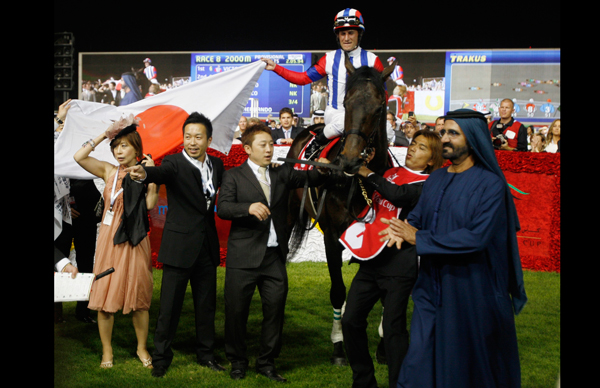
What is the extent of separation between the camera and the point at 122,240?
15.0 ft

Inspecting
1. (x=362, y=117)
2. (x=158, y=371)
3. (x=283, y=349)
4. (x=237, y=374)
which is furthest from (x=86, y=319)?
(x=362, y=117)

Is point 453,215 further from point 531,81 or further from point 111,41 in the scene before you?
point 111,41

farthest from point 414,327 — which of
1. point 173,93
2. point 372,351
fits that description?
point 173,93

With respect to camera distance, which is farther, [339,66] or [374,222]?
[339,66]

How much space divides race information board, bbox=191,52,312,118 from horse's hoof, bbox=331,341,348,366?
11168 mm

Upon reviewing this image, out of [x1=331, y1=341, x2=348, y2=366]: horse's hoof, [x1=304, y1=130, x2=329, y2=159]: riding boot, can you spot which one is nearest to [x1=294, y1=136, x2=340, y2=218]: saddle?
[x1=304, y1=130, x2=329, y2=159]: riding boot

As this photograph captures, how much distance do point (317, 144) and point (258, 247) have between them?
1.62m

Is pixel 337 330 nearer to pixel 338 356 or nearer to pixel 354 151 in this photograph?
pixel 338 356

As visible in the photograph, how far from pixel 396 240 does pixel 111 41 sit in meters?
15.5

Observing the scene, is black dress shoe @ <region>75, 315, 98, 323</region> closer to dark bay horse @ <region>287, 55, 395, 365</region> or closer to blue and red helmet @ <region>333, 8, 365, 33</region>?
dark bay horse @ <region>287, 55, 395, 365</region>

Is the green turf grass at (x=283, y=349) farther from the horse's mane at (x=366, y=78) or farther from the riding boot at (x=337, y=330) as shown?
the horse's mane at (x=366, y=78)

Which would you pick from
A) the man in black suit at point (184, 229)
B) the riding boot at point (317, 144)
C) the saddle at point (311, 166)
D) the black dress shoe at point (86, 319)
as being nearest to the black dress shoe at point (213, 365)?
the man in black suit at point (184, 229)

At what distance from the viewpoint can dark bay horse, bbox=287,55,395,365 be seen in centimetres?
384

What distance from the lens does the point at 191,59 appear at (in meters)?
15.9
